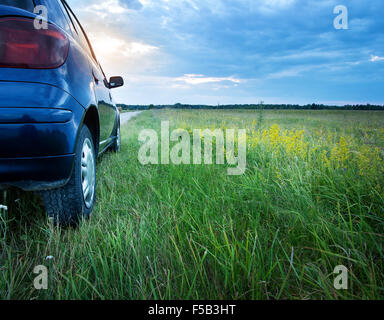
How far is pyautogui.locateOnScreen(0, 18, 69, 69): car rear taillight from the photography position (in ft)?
4.15

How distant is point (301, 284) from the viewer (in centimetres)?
107

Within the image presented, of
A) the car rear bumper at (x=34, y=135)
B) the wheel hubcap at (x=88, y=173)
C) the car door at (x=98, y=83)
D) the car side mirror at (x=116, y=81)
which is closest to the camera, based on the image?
the car rear bumper at (x=34, y=135)

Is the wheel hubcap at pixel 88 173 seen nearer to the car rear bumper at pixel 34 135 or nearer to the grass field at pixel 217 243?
the grass field at pixel 217 243

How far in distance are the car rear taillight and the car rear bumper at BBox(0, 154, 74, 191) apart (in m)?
0.55

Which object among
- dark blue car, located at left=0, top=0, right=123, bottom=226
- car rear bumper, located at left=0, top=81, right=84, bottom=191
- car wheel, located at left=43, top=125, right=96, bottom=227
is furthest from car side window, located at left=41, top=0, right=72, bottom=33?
car wheel, located at left=43, top=125, right=96, bottom=227

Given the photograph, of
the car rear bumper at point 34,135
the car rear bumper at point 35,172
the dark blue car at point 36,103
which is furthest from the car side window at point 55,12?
the car rear bumper at point 35,172

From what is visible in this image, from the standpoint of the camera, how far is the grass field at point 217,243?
1092 mm

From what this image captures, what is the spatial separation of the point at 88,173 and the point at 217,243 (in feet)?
4.42

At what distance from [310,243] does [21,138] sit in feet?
5.94

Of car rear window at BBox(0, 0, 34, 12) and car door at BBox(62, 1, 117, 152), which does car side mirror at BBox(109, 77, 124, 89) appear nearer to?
car door at BBox(62, 1, 117, 152)

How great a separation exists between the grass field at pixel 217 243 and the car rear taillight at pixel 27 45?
3.18ft

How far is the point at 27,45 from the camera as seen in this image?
131 centimetres

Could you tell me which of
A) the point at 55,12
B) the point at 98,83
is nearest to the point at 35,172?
the point at 55,12
